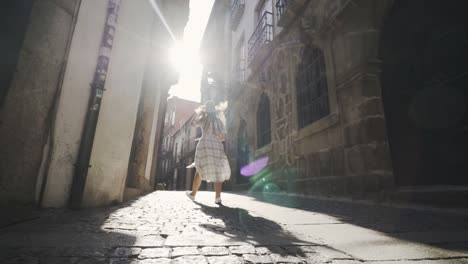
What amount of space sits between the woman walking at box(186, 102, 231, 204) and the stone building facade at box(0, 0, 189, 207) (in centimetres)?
106

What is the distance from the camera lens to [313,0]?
18.4 feet

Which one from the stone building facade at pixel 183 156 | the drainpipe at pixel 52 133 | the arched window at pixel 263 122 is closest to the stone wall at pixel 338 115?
the arched window at pixel 263 122

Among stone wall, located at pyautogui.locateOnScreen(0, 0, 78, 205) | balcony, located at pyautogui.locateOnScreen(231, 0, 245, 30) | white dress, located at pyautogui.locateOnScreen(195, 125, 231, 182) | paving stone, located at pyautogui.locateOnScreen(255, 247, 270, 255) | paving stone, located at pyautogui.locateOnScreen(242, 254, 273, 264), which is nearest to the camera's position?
paving stone, located at pyautogui.locateOnScreen(242, 254, 273, 264)

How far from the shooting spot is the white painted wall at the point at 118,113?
2.59 metres

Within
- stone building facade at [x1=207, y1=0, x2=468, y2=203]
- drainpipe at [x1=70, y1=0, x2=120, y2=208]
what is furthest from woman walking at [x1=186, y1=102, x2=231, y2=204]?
stone building facade at [x1=207, y1=0, x2=468, y2=203]

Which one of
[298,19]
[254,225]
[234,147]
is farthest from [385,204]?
[234,147]

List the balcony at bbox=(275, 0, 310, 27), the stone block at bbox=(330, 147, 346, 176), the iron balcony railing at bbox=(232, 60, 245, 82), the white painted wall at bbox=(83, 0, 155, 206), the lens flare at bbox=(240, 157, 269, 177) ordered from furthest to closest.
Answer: the iron balcony railing at bbox=(232, 60, 245, 82) < the lens flare at bbox=(240, 157, 269, 177) < the balcony at bbox=(275, 0, 310, 27) < the stone block at bbox=(330, 147, 346, 176) < the white painted wall at bbox=(83, 0, 155, 206)

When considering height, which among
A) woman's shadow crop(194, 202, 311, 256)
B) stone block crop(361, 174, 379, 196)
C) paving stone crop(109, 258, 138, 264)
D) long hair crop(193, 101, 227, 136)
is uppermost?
long hair crop(193, 101, 227, 136)

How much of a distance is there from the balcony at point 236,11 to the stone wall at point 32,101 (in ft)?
34.8

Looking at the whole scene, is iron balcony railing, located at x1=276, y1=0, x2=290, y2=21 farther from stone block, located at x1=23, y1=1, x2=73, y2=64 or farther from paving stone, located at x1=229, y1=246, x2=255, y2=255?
paving stone, located at x1=229, y1=246, x2=255, y2=255

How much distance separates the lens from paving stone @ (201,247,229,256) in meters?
1.15

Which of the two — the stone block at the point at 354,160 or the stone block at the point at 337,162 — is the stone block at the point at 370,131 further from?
the stone block at the point at 337,162

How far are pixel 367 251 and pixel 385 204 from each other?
241 cm

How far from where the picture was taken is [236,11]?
1215 cm
